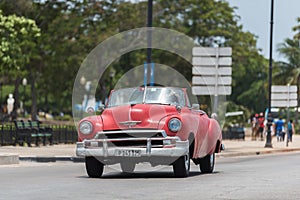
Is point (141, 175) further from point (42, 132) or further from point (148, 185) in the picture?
point (42, 132)

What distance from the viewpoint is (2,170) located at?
20.7 m

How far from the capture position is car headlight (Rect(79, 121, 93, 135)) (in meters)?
17.7

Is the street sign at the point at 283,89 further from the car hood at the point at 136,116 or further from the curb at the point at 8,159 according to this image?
the car hood at the point at 136,116

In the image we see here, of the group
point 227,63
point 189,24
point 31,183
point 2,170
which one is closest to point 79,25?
point 189,24

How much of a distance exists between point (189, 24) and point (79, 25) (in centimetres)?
1600

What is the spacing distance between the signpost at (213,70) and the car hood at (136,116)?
55.5 feet

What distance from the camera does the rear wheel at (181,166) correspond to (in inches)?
698

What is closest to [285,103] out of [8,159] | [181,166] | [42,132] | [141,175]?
[42,132]

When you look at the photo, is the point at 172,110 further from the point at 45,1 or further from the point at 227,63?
the point at 45,1

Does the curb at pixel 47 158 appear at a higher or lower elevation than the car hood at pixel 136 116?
lower

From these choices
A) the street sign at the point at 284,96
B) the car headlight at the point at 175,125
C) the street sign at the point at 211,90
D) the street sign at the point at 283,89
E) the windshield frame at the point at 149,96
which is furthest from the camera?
the street sign at the point at 283,89

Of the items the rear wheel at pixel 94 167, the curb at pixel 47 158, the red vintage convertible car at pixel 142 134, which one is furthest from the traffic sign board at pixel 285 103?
the rear wheel at pixel 94 167

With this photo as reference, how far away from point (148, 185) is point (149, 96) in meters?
3.32

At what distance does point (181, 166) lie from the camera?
17.8 m
